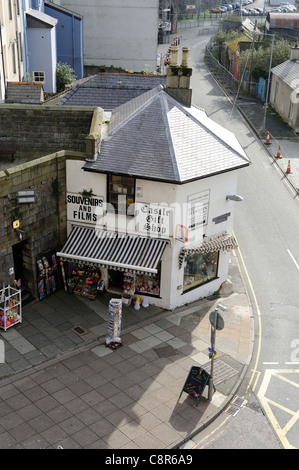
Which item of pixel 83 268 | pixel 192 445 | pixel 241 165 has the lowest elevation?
pixel 192 445

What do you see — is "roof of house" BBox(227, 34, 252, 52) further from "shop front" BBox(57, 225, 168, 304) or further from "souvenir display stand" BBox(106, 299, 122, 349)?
"souvenir display stand" BBox(106, 299, 122, 349)

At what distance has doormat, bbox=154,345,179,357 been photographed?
22656 mm

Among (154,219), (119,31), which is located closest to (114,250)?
(154,219)

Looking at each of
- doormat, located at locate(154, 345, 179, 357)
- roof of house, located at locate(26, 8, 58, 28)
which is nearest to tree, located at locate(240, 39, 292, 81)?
roof of house, located at locate(26, 8, 58, 28)

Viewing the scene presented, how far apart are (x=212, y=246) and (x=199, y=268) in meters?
1.59

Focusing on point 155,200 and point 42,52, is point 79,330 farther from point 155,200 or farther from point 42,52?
point 42,52

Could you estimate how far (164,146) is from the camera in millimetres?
24156

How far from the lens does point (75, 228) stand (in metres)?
25.5

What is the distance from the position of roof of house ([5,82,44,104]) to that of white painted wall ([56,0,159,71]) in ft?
74.7

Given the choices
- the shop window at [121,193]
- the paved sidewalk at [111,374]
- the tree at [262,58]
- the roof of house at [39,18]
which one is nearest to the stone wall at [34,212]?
the shop window at [121,193]

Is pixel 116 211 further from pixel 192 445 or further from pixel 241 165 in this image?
pixel 192 445

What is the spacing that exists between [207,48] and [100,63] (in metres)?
28.4

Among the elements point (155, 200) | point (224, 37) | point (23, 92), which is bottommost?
point (155, 200)
